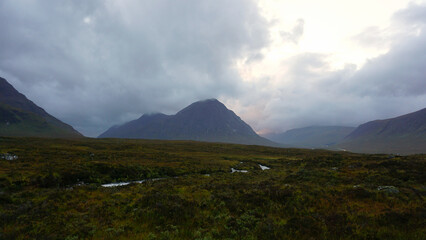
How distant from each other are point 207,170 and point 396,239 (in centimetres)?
2987

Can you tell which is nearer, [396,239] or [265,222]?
[396,239]

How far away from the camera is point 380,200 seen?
44.4ft

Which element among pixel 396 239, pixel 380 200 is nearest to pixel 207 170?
pixel 380 200

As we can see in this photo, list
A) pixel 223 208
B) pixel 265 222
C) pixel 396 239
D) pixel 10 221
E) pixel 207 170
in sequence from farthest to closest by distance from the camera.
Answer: pixel 207 170 < pixel 223 208 < pixel 10 221 < pixel 265 222 < pixel 396 239

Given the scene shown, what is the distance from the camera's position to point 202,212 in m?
12.3

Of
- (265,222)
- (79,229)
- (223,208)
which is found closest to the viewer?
(79,229)

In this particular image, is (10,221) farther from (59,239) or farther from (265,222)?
(265,222)

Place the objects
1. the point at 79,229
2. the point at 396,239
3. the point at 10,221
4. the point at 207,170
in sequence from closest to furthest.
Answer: the point at 396,239 < the point at 79,229 < the point at 10,221 < the point at 207,170

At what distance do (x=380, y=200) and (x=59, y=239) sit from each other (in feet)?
62.6

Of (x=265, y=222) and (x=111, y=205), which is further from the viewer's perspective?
(x=111, y=205)

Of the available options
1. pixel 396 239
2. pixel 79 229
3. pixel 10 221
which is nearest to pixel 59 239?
pixel 79 229

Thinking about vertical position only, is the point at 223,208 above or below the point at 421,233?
below

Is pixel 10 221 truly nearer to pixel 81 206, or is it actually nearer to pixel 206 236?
pixel 81 206

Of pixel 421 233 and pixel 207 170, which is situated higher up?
pixel 421 233
